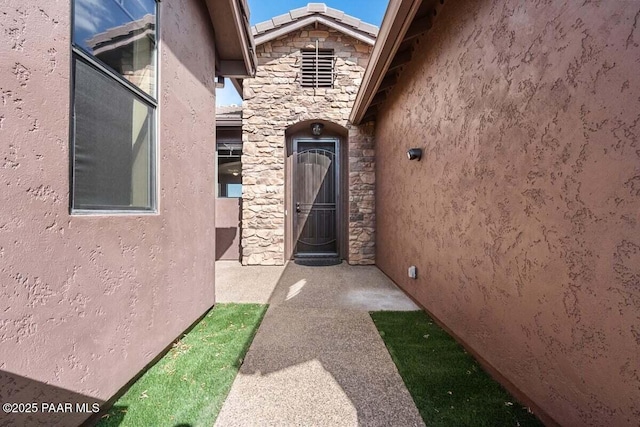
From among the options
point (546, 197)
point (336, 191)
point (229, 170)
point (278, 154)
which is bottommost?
point (546, 197)

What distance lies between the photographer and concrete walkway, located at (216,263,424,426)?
62.1 inches

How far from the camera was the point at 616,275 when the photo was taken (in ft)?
3.71

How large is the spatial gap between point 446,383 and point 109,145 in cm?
283

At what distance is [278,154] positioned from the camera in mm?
5781

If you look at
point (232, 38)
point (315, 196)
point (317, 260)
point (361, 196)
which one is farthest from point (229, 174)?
point (232, 38)

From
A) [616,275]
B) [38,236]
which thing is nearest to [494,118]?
[616,275]

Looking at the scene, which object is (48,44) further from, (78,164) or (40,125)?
(78,164)

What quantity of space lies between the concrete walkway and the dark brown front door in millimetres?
2781

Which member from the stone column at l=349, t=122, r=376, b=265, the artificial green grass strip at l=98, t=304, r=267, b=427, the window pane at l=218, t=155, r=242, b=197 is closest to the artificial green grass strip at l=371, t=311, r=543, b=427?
the artificial green grass strip at l=98, t=304, r=267, b=427

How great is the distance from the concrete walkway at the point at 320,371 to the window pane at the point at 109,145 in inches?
60.7

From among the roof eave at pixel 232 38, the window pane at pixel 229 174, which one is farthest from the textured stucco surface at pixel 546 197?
the window pane at pixel 229 174

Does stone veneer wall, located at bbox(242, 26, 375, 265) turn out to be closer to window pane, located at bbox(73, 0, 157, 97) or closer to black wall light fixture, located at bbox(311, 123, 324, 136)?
black wall light fixture, located at bbox(311, 123, 324, 136)

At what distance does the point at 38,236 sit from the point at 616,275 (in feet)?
8.58

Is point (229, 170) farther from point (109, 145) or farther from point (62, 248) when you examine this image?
point (62, 248)
